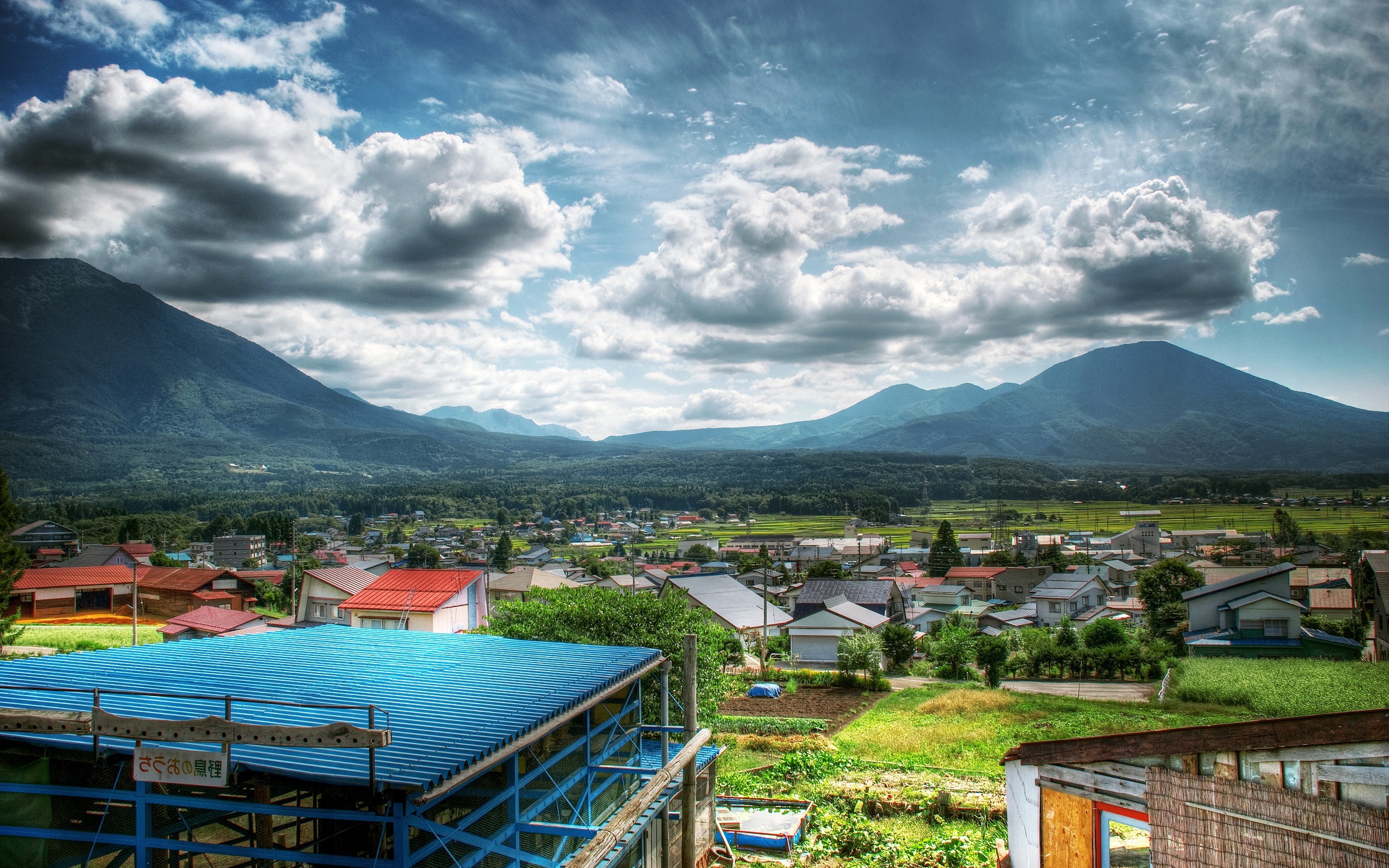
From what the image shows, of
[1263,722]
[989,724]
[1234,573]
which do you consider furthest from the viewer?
[1234,573]

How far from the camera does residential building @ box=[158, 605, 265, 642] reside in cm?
3183

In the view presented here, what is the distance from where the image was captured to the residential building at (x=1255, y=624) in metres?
31.4

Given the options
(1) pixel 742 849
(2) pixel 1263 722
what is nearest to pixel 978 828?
(1) pixel 742 849

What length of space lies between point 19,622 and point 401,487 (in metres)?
138

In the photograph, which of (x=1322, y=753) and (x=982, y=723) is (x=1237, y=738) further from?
(x=982, y=723)

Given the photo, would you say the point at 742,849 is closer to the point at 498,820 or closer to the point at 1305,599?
the point at 498,820

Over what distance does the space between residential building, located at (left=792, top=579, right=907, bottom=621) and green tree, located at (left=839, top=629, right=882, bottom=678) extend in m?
10.8

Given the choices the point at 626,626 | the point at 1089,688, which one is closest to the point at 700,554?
the point at 1089,688

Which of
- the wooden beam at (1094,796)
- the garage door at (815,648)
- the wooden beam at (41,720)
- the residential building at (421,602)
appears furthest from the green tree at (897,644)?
the wooden beam at (41,720)

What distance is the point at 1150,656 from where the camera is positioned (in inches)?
1181

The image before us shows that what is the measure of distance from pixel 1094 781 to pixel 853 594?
128 ft

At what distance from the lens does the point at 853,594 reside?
146ft

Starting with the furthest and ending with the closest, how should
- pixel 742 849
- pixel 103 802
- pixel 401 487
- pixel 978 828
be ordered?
pixel 401 487, pixel 978 828, pixel 742 849, pixel 103 802

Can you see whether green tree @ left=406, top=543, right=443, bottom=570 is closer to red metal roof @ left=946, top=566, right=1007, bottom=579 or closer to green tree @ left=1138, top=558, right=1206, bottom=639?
red metal roof @ left=946, top=566, right=1007, bottom=579
